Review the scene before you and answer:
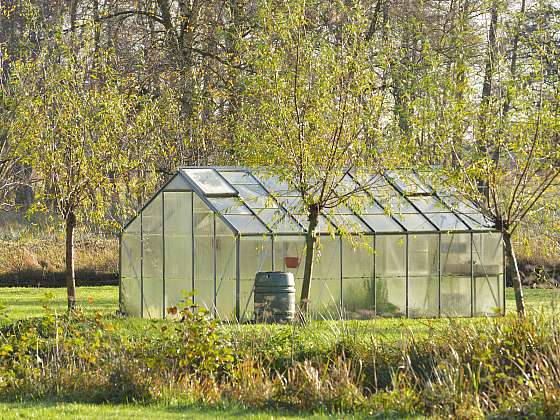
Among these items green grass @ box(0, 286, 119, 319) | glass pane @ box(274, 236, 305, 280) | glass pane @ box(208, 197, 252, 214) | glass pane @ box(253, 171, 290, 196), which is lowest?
green grass @ box(0, 286, 119, 319)

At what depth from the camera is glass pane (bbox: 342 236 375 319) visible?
19.8m

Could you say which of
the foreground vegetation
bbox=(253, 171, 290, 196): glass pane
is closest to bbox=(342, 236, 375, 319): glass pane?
bbox=(253, 171, 290, 196): glass pane

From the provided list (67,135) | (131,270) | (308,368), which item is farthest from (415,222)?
(308,368)

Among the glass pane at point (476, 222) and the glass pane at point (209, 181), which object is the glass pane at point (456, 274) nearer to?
the glass pane at point (476, 222)

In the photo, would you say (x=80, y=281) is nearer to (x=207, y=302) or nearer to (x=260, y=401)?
(x=207, y=302)

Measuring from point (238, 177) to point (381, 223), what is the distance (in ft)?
9.30

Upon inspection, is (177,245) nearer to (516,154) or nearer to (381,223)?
(381,223)

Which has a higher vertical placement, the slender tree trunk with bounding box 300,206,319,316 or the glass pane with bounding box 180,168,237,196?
the glass pane with bounding box 180,168,237,196

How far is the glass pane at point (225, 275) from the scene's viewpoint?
18797 mm

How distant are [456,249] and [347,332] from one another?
822 cm

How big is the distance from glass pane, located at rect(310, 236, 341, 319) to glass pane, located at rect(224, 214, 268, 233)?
1.26 meters

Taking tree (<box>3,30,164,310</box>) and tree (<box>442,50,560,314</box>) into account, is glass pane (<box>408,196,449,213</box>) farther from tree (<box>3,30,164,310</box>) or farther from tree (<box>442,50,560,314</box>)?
tree (<box>3,30,164,310</box>)

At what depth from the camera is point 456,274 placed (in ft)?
68.2

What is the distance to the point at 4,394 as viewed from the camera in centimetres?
1127
